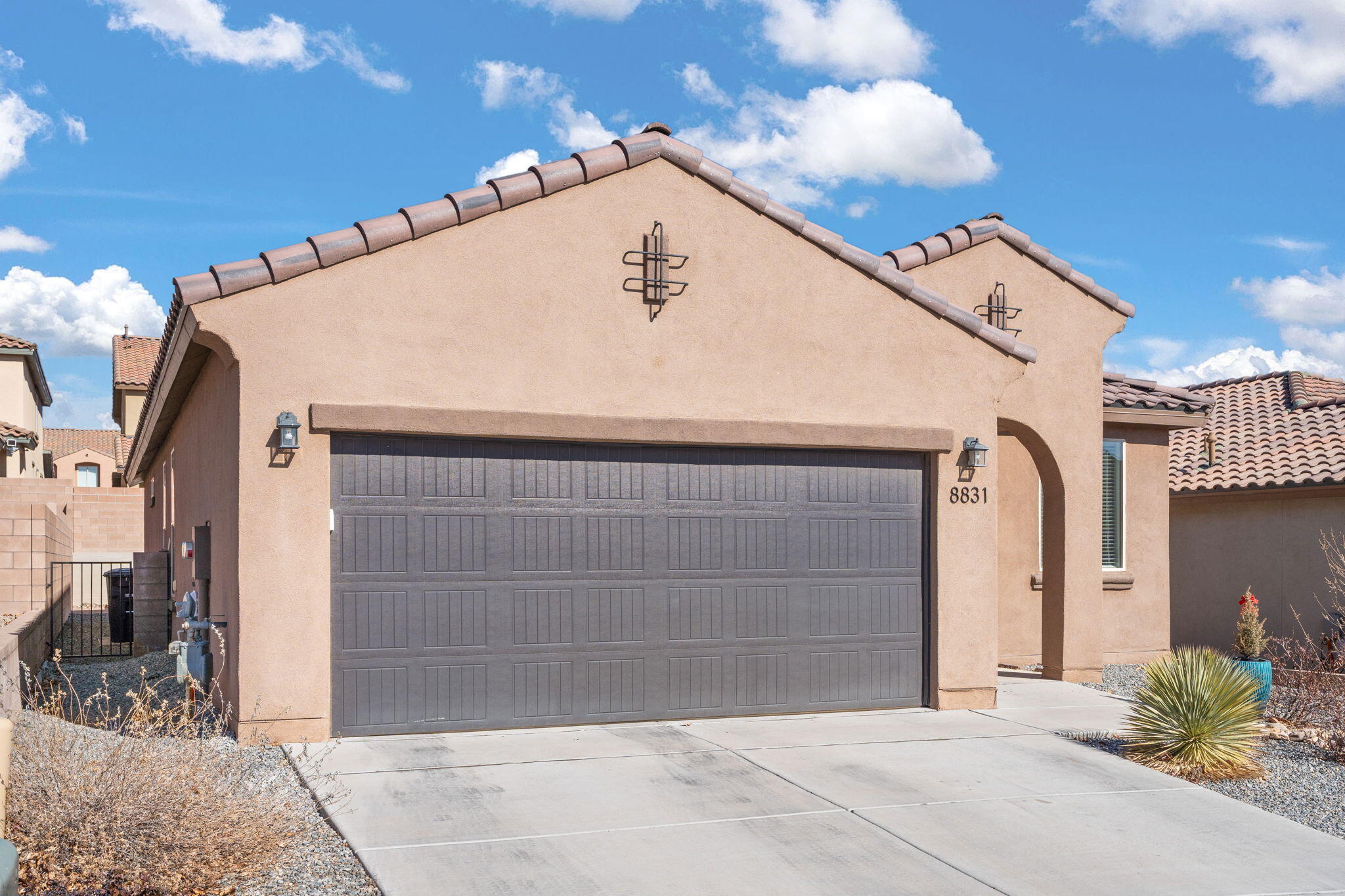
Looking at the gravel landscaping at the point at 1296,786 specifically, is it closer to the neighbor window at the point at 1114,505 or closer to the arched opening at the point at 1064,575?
the arched opening at the point at 1064,575

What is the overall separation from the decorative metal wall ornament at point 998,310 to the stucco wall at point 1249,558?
259 inches

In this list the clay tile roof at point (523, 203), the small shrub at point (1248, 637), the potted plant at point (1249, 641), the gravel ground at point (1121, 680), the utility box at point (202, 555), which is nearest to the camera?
the clay tile roof at point (523, 203)

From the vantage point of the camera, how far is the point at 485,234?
9.84m

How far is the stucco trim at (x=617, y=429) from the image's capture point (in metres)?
9.45

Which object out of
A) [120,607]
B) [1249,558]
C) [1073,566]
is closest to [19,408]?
[120,607]

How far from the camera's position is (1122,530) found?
15531 mm

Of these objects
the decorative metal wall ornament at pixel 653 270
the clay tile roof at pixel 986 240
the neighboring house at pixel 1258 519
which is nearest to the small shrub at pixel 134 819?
the decorative metal wall ornament at pixel 653 270

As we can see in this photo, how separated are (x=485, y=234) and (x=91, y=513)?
23034mm

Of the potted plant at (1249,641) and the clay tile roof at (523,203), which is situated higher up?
the clay tile roof at (523,203)

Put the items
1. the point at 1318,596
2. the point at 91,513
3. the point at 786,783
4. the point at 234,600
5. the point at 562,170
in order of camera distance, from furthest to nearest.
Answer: the point at 91,513
the point at 1318,596
the point at 562,170
the point at 234,600
the point at 786,783

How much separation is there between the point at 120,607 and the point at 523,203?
1143cm

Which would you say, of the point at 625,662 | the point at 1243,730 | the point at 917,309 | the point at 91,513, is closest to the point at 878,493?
the point at 917,309

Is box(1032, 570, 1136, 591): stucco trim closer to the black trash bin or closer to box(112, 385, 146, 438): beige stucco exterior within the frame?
the black trash bin

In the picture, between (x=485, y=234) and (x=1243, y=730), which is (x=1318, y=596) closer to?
(x=1243, y=730)
